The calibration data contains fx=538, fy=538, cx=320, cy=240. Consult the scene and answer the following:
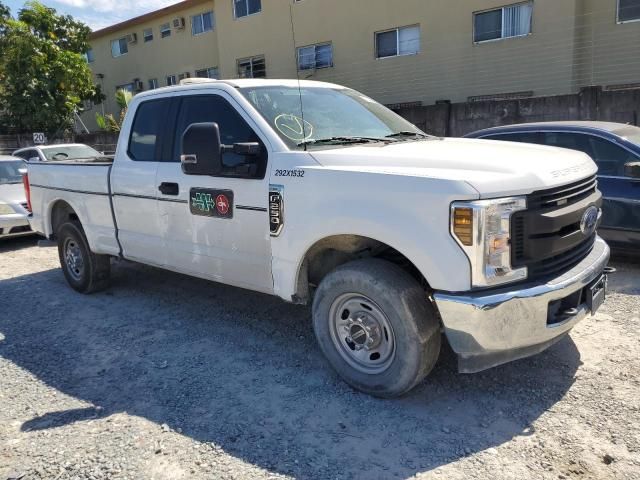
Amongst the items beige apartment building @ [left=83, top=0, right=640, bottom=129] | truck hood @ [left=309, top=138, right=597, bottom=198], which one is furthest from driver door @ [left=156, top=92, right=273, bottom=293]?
beige apartment building @ [left=83, top=0, right=640, bottom=129]

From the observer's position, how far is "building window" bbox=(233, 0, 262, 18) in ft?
66.3

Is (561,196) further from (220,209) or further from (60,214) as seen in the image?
(60,214)

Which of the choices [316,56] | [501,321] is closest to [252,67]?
[316,56]

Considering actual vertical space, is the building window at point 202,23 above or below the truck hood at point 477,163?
above

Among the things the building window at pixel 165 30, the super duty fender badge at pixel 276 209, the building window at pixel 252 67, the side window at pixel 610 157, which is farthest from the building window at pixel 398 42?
the super duty fender badge at pixel 276 209

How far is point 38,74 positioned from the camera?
2372 cm

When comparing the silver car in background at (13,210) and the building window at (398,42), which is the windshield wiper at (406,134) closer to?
the silver car in background at (13,210)

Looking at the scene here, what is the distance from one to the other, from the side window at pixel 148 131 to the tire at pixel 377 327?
2.29 m

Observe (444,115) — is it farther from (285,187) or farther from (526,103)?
(285,187)

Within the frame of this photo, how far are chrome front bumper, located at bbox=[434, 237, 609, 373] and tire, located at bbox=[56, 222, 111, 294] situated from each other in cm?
430

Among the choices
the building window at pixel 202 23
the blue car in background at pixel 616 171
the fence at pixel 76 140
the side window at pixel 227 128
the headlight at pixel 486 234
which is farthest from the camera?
the building window at pixel 202 23

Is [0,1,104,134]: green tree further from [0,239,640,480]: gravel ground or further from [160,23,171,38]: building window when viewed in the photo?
[0,239,640,480]: gravel ground

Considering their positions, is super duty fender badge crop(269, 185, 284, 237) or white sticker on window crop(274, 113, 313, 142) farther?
white sticker on window crop(274, 113, 313, 142)

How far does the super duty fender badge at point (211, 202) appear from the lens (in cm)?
408
